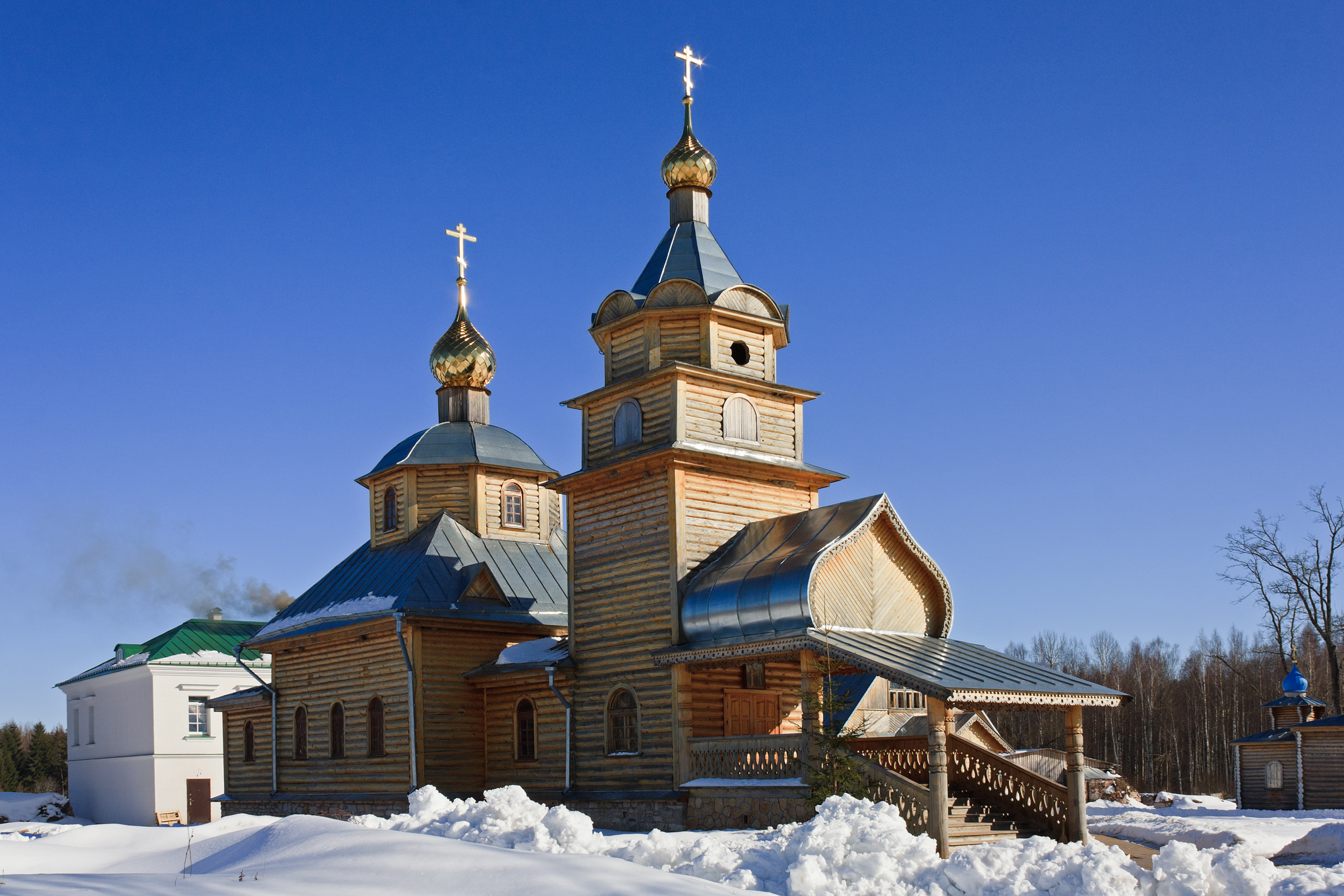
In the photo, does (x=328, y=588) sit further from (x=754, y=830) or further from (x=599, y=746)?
(x=754, y=830)

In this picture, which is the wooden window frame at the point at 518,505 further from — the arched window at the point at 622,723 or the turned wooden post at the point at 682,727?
the turned wooden post at the point at 682,727

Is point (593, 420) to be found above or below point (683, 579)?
above

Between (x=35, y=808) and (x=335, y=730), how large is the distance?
764 inches

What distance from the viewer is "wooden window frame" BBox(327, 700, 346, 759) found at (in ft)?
86.0

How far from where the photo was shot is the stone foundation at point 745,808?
57.1 feet

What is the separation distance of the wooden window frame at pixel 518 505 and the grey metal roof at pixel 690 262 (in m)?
7.87

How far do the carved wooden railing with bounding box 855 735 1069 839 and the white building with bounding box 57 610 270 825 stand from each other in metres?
21.4

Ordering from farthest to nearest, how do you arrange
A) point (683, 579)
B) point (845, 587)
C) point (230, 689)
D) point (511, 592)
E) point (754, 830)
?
point (230, 689)
point (511, 592)
point (683, 579)
point (845, 587)
point (754, 830)

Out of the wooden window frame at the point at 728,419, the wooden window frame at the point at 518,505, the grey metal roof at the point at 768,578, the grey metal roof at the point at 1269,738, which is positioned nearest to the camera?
the grey metal roof at the point at 768,578

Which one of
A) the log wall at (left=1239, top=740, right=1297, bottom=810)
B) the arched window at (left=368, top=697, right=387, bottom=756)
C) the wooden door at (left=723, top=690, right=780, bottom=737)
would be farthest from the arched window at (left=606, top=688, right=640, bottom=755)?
the log wall at (left=1239, top=740, right=1297, bottom=810)

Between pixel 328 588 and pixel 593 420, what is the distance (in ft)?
29.7

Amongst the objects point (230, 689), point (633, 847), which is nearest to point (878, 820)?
point (633, 847)

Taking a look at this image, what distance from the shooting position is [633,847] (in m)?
12.1

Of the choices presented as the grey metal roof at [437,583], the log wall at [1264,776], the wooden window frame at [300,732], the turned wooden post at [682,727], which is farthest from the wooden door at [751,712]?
the log wall at [1264,776]
